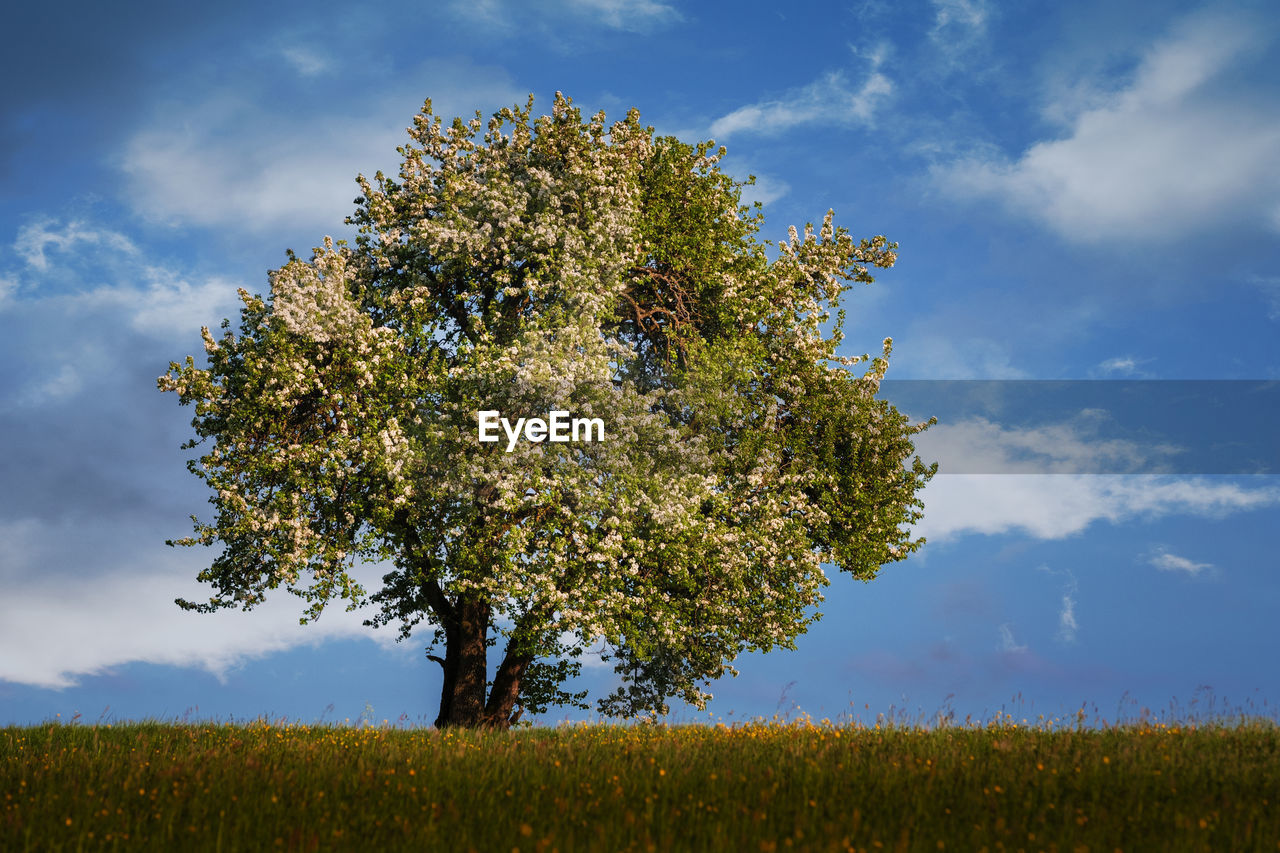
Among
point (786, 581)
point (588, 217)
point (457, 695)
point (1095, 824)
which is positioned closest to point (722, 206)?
point (588, 217)

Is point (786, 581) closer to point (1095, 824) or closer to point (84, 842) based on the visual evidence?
point (1095, 824)

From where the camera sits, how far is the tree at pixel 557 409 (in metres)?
20.1

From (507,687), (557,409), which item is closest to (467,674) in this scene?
(507,687)

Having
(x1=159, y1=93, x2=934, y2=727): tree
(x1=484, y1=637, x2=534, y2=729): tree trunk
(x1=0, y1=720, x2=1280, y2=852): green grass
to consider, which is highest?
(x1=159, y1=93, x2=934, y2=727): tree

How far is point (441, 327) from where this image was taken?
74.5 feet

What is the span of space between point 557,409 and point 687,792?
35.9 ft

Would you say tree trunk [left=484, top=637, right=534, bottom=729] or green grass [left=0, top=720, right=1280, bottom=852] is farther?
tree trunk [left=484, top=637, right=534, bottom=729]

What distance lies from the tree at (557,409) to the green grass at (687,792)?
6.05 meters

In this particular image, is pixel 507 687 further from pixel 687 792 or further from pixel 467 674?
pixel 687 792

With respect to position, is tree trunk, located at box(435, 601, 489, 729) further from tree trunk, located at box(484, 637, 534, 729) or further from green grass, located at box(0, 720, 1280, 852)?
green grass, located at box(0, 720, 1280, 852)

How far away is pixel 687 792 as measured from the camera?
10648 mm

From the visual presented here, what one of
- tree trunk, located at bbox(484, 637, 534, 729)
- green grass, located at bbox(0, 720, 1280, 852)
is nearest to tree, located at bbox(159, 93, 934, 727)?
tree trunk, located at bbox(484, 637, 534, 729)

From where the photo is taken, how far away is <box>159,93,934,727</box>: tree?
20094mm

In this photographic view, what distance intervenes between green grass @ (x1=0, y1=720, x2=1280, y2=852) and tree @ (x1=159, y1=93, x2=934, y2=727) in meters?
6.05
